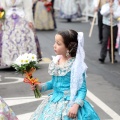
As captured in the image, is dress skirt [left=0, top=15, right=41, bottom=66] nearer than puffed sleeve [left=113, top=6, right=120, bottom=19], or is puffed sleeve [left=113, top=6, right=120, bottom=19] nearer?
dress skirt [left=0, top=15, right=41, bottom=66]

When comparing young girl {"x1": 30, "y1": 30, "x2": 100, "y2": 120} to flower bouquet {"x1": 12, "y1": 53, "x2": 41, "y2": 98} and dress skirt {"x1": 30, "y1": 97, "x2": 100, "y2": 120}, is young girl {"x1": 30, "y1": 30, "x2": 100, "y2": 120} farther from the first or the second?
flower bouquet {"x1": 12, "y1": 53, "x2": 41, "y2": 98}

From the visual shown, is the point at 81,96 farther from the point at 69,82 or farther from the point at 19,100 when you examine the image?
the point at 19,100

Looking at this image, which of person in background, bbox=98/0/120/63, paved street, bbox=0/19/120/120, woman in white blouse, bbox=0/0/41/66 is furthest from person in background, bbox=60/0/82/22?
woman in white blouse, bbox=0/0/41/66

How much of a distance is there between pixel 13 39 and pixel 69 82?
534 cm

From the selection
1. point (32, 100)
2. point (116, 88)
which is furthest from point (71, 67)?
point (116, 88)

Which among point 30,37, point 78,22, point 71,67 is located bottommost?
point 78,22

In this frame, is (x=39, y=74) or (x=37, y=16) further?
(x=37, y=16)

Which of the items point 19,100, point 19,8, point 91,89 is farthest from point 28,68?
point 19,8

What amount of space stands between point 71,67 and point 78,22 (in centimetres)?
1625

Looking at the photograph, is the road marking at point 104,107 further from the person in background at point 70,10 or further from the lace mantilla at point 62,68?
the person in background at point 70,10

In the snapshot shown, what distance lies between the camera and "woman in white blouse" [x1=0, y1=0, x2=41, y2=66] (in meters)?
9.34

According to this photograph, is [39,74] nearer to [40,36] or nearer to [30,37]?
[30,37]

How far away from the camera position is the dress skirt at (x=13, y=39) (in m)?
9.46

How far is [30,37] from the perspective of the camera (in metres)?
9.66
